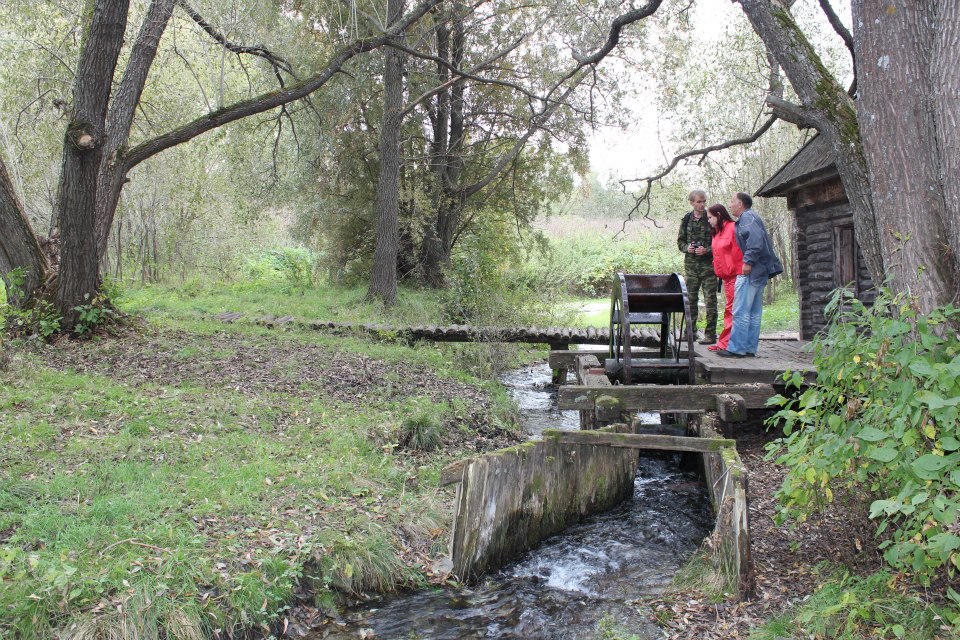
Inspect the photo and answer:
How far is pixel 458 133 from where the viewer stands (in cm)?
1967

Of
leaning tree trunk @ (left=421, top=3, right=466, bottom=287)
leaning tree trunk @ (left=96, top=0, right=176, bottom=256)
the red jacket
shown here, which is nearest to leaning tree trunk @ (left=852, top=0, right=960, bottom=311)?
the red jacket

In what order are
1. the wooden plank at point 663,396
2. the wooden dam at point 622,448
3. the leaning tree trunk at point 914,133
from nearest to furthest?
the leaning tree trunk at point 914,133, the wooden dam at point 622,448, the wooden plank at point 663,396

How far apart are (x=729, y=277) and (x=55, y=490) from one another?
7570 mm

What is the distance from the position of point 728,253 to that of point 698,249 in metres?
0.95

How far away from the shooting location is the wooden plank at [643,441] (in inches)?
205

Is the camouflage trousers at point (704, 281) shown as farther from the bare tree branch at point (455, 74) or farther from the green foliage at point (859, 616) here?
the green foliage at point (859, 616)

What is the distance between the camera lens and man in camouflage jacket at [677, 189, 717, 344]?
962cm

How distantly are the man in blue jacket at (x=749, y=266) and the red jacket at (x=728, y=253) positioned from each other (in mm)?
232

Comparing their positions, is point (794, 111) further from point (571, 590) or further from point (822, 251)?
point (822, 251)

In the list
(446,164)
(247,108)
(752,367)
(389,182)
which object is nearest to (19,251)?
(247,108)

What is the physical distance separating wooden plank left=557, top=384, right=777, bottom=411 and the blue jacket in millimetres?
1627

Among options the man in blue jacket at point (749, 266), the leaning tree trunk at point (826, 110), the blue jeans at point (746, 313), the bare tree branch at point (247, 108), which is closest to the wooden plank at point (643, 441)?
the leaning tree trunk at point (826, 110)

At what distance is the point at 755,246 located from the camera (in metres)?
8.16

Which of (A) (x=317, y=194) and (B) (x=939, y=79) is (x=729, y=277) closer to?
(B) (x=939, y=79)
